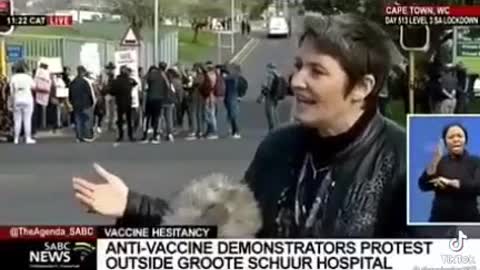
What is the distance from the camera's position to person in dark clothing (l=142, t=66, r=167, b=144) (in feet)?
14.0

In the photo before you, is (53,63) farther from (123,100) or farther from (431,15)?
(431,15)

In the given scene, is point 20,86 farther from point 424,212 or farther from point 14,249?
point 424,212

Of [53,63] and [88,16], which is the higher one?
[88,16]

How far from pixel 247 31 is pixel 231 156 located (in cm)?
46

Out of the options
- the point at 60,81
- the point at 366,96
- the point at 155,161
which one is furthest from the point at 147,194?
the point at 366,96

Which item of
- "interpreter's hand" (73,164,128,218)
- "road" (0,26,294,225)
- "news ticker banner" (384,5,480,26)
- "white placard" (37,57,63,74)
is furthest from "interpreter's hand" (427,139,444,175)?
"white placard" (37,57,63,74)

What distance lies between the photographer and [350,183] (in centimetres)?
430

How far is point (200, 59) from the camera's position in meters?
4.30

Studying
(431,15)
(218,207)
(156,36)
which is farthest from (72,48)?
(431,15)

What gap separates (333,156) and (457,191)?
0.48 metres

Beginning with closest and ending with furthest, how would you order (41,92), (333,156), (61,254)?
(41,92), (333,156), (61,254)

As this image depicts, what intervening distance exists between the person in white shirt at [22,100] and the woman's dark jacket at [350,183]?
0.47m

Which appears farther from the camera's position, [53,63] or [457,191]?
[457,191]

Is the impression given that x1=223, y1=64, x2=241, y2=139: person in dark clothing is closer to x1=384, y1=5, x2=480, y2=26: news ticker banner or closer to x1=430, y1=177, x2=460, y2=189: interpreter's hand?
x1=384, y1=5, x2=480, y2=26: news ticker banner
